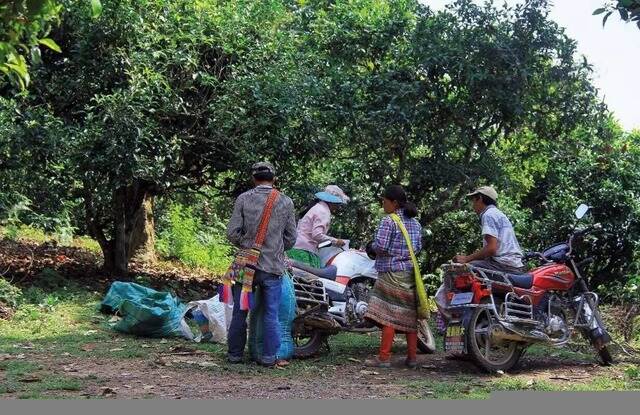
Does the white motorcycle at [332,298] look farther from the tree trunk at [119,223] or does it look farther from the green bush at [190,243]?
the green bush at [190,243]

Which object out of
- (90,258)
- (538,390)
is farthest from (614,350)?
(90,258)

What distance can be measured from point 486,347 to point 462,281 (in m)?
0.63

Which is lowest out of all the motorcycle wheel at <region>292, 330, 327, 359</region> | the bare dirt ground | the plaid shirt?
the bare dirt ground

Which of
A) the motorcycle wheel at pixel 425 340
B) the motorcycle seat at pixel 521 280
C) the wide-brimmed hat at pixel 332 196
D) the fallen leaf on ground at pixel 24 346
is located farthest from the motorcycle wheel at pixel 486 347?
the fallen leaf on ground at pixel 24 346

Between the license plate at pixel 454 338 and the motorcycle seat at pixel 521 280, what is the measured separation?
69 centimetres

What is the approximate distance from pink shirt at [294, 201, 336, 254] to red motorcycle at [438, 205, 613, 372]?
139 cm

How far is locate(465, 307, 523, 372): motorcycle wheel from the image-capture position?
7.27 meters

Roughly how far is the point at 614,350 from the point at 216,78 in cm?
613

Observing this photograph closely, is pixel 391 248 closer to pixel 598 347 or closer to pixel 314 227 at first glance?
pixel 314 227

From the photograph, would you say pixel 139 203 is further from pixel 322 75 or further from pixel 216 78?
pixel 322 75

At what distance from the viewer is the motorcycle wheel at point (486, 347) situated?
727cm

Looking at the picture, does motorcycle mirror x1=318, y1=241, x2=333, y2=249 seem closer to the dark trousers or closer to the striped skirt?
the striped skirt

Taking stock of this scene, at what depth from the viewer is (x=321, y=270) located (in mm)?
8266

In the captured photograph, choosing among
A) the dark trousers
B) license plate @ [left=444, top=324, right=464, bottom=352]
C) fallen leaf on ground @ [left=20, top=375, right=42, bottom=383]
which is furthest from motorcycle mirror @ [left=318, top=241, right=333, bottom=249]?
fallen leaf on ground @ [left=20, top=375, right=42, bottom=383]
